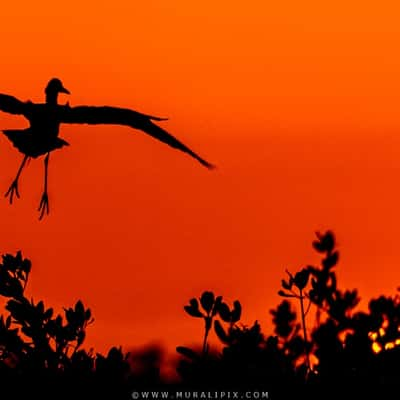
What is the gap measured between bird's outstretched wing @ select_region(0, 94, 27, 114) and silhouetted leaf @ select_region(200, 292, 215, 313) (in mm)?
4479

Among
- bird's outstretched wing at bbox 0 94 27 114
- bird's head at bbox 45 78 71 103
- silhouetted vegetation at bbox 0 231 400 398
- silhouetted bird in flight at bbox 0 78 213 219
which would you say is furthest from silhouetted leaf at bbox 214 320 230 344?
bird's head at bbox 45 78 71 103

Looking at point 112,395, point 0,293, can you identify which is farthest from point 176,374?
point 0,293

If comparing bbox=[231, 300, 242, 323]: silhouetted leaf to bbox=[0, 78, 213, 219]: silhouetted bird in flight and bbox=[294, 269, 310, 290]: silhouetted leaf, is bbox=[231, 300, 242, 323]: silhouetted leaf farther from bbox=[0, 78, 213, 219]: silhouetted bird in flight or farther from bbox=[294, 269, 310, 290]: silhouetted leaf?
bbox=[0, 78, 213, 219]: silhouetted bird in flight

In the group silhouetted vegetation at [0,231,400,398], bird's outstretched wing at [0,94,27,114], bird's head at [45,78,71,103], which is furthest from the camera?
bird's head at [45,78,71,103]

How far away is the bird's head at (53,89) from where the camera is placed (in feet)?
47.9

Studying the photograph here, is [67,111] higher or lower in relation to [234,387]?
higher

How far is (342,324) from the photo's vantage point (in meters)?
9.23

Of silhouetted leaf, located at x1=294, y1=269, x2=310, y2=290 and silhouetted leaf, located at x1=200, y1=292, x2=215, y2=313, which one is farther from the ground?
silhouetted leaf, located at x1=294, y1=269, x2=310, y2=290

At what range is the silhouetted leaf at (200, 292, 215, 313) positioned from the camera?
9.51m

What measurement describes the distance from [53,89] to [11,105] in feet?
4.45

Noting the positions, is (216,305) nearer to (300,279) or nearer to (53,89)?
(300,279)

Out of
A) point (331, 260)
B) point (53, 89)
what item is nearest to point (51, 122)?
point (53, 89)

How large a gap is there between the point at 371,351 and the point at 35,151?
214 inches

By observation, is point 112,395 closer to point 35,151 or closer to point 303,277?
point 303,277
